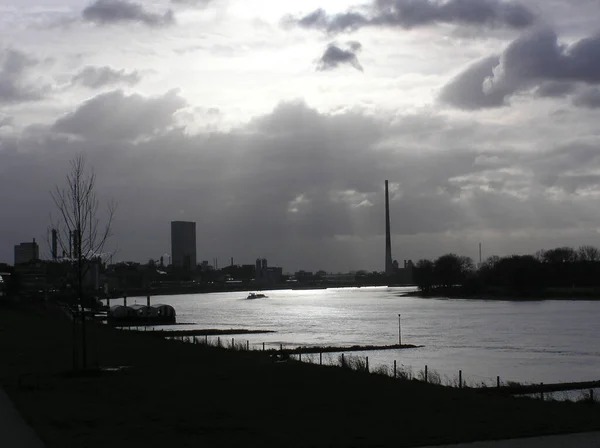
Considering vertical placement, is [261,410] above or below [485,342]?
above

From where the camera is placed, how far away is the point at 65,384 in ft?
70.4

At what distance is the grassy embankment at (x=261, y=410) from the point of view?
44.7ft

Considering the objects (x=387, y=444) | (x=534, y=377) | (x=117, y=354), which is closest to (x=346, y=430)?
(x=387, y=444)

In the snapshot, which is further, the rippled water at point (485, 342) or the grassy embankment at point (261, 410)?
the rippled water at point (485, 342)

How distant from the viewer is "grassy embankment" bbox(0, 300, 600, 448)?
44.7 feet

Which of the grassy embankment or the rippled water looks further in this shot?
the rippled water

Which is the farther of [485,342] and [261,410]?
[485,342]

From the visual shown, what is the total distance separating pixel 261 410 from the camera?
17.0 m

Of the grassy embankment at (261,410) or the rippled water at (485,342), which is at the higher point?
the grassy embankment at (261,410)

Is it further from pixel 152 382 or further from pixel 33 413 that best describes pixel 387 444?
pixel 152 382

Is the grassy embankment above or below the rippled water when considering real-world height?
above

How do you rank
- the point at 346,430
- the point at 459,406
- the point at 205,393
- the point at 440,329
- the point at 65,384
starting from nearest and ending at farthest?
the point at 346,430, the point at 459,406, the point at 205,393, the point at 65,384, the point at 440,329

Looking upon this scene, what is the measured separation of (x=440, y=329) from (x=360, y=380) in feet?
213

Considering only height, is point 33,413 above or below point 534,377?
above
